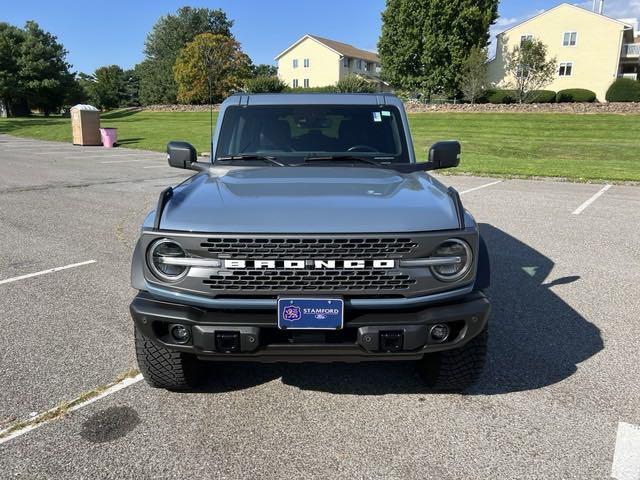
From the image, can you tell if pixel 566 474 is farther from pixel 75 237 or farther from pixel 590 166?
pixel 590 166

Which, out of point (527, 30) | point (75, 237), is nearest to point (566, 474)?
point (75, 237)

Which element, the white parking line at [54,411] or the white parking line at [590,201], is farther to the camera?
the white parking line at [590,201]

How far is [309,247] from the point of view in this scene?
241 centimetres

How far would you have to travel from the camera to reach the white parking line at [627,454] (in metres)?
2.32

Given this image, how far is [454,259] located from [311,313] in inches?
30.6

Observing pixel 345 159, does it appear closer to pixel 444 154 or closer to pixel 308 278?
pixel 444 154

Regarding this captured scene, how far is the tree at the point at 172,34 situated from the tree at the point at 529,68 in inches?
2032

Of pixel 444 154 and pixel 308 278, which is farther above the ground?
pixel 444 154

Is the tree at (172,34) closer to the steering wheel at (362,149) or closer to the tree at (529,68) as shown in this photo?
the tree at (529,68)

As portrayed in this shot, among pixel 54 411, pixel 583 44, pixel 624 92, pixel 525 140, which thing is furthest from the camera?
pixel 583 44

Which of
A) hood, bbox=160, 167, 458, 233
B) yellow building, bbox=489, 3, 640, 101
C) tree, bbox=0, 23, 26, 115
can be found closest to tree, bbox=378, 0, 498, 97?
yellow building, bbox=489, 3, 640, 101

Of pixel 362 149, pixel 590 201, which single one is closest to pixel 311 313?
pixel 362 149

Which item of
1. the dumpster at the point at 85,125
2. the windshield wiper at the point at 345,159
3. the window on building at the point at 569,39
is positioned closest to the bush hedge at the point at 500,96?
the window on building at the point at 569,39

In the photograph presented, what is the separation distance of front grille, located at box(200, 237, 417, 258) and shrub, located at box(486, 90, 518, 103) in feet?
133
